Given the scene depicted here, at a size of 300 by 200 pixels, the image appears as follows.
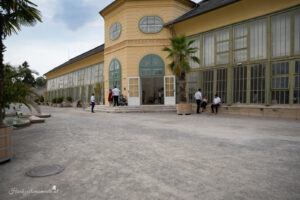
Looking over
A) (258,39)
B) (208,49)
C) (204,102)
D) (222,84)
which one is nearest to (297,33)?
(258,39)

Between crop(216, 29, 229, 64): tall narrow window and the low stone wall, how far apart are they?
2997 millimetres

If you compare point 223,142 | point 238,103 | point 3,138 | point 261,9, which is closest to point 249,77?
point 238,103

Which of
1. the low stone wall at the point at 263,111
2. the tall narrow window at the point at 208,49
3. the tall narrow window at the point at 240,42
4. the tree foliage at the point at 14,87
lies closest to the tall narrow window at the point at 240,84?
the low stone wall at the point at 263,111

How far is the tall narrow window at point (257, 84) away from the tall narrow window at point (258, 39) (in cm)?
60

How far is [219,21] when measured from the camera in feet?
43.0

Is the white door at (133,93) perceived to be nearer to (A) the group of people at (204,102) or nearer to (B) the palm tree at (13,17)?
(A) the group of people at (204,102)

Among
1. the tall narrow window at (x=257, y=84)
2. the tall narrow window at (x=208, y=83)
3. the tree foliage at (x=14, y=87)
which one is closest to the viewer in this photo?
the tree foliage at (x=14, y=87)

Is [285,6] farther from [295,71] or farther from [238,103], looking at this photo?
[238,103]

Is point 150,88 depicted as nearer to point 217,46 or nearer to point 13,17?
point 217,46

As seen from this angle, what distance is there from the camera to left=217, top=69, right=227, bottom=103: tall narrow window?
1277 cm

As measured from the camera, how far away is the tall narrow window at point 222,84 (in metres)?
12.8

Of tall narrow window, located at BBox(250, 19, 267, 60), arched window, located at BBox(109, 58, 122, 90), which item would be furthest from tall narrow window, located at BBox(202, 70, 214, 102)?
arched window, located at BBox(109, 58, 122, 90)

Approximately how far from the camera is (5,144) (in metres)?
3.66

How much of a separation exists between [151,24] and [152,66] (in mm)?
3358
